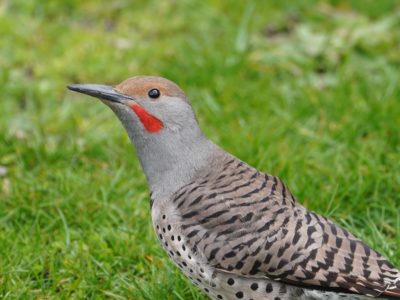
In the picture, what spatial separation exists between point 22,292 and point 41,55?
12.2 ft

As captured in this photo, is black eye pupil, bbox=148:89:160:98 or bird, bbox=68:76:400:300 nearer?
bird, bbox=68:76:400:300

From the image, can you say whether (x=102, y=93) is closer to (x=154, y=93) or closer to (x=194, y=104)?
(x=154, y=93)

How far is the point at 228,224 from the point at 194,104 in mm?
3022

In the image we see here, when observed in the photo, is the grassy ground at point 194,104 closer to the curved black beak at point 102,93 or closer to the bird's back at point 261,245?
the bird's back at point 261,245

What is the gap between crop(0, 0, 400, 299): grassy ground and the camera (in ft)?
17.4

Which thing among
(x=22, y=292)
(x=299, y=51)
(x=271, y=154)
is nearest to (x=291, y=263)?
(x=22, y=292)

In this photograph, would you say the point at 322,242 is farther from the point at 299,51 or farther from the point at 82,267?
the point at 299,51

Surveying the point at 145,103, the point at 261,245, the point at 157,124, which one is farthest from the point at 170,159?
the point at 261,245

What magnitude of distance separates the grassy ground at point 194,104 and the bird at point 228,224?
0.65 meters

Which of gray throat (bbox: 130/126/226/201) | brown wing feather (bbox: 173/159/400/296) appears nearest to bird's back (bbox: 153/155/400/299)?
brown wing feather (bbox: 173/159/400/296)

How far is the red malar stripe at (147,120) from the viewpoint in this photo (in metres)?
4.71

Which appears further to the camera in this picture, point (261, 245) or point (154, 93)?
point (154, 93)

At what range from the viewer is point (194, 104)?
7297 millimetres

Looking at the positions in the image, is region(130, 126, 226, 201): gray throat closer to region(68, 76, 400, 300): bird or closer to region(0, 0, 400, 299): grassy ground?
region(68, 76, 400, 300): bird
